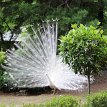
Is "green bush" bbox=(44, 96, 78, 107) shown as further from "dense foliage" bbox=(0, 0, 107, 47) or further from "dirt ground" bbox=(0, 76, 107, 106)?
"dense foliage" bbox=(0, 0, 107, 47)

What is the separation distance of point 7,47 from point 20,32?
72 centimetres

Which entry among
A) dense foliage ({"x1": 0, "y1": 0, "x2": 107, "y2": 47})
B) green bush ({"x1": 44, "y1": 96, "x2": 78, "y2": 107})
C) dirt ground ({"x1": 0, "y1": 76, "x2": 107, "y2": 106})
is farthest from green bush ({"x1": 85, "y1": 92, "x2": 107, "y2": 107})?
dense foliage ({"x1": 0, "y1": 0, "x2": 107, "y2": 47})

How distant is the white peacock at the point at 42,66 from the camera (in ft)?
36.1

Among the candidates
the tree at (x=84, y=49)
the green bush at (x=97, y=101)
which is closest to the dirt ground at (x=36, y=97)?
the tree at (x=84, y=49)

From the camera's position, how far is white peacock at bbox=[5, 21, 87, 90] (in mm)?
11000

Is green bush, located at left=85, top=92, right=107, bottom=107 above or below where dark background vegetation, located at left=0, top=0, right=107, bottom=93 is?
below

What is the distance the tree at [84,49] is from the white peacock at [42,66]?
2204mm

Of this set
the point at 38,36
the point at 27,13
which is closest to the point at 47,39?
the point at 38,36

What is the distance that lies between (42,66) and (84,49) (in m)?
2.90

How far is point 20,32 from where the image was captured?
48.2 feet

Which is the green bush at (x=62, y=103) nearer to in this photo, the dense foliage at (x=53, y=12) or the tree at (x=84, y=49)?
the tree at (x=84, y=49)

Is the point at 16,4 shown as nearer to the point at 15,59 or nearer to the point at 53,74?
the point at 15,59

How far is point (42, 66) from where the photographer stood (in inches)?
436

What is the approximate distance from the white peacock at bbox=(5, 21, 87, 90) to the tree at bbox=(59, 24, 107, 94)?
220 cm
